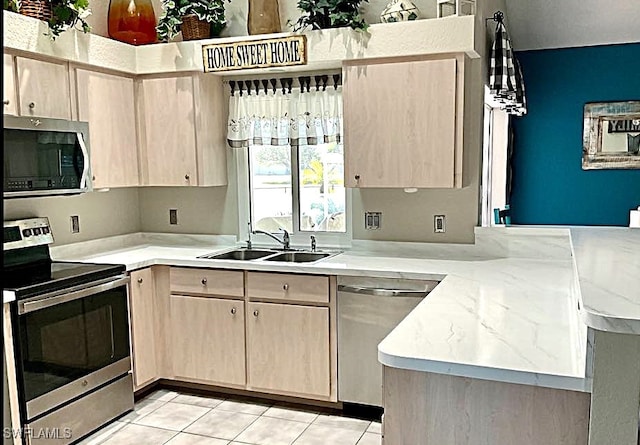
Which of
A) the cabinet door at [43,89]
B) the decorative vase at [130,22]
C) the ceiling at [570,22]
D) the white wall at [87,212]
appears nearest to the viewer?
the cabinet door at [43,89]

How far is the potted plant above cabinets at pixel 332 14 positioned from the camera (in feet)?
10.9

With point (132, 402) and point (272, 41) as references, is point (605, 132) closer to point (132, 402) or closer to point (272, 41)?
point (272, 41)

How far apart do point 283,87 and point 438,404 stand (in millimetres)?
2619

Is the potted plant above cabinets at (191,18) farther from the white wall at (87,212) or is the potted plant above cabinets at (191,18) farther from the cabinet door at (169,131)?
the white wall at (87,212)

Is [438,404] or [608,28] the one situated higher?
[608,28]

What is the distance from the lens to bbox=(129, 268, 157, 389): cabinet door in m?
3.47

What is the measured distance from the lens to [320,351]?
3301 mm

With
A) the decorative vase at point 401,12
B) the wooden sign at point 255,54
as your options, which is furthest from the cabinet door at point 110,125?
the decorative vase at point 401,12

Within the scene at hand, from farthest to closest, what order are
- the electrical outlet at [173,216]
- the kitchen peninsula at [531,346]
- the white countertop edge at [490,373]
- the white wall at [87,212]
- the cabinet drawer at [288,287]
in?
1. the electrical outlet at [173,216]
2. the white wall at [87,212]
3. the cabinet drawer at [288,287]
4. the white countertop edge at [490,373]
5. the kitchen peninsula at [531,346]

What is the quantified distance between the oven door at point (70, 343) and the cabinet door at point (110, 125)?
790 millimetres

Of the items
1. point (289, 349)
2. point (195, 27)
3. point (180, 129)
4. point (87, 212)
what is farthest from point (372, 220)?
point (87, 212)

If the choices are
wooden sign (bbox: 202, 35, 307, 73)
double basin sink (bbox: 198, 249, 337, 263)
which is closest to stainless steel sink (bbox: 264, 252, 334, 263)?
double basin sink (bbox: 198, 249, 337, 263)

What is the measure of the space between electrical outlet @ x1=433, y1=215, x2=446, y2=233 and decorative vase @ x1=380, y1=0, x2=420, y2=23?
1197mm

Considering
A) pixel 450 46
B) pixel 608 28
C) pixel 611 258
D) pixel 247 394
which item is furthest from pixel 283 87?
pixel 608 28
